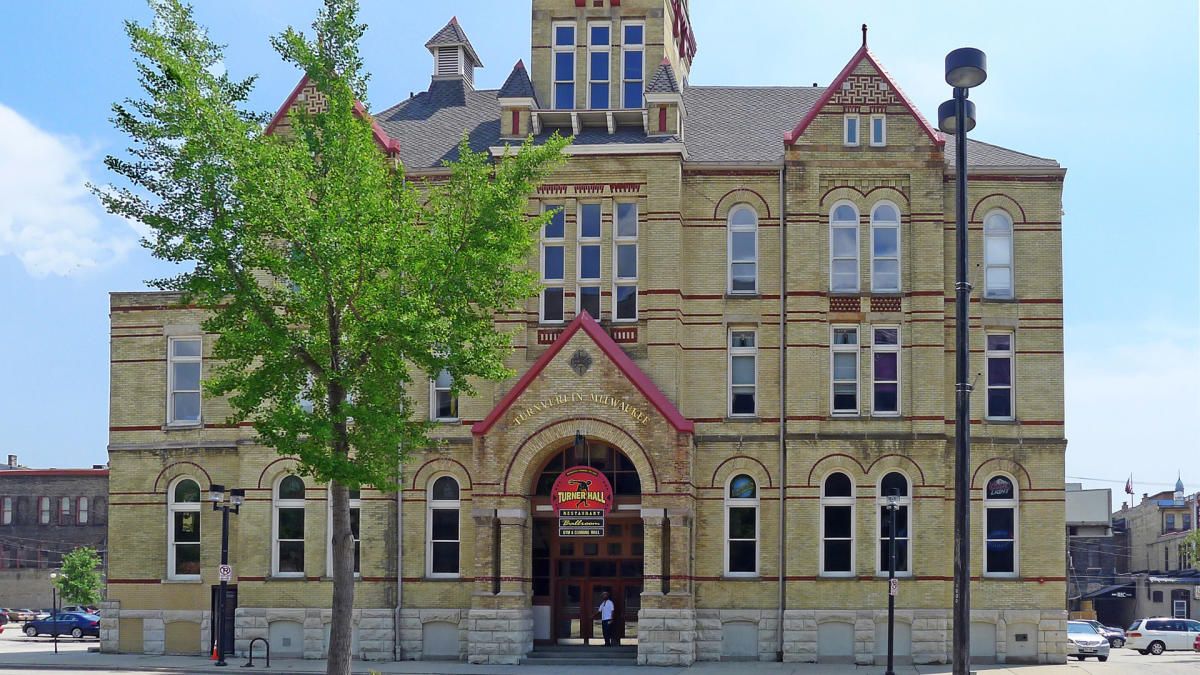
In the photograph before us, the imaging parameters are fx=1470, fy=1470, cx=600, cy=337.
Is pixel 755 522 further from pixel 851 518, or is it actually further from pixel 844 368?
pixel 844 368

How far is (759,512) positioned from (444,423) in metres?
8.57

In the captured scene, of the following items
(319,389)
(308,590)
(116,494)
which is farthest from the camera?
(116,494)

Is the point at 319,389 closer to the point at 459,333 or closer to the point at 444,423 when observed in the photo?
the point at 459,333

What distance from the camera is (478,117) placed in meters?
43.9

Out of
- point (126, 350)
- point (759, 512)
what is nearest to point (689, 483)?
point (759, 512)

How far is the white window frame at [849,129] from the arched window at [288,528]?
55.6 feet

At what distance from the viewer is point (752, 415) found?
3816 centimetres

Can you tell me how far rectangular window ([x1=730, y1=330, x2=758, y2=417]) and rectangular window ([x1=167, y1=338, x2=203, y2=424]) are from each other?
14.9 m

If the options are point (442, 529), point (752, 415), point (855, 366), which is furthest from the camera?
point (442, 529)

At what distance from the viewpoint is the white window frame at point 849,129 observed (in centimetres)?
3825

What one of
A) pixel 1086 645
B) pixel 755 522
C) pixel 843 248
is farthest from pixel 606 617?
pixel 1086 645

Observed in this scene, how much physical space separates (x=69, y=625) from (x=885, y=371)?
124 ft

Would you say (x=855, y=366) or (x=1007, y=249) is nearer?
(x=855, y=366)

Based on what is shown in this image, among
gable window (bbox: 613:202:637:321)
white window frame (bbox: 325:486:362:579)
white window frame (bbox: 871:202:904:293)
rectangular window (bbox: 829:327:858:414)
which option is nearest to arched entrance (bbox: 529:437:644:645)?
gable window (bbox: 613:202:637:321)
